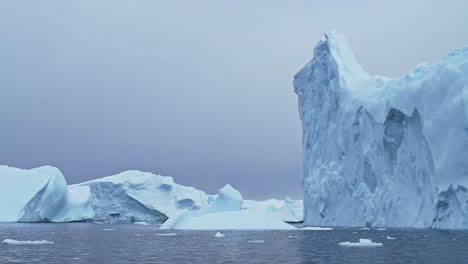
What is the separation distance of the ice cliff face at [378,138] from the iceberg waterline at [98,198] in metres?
8.95

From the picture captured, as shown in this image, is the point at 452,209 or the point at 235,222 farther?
the point at 235,222

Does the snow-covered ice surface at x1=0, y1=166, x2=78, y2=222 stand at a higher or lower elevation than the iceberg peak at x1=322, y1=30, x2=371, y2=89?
lower

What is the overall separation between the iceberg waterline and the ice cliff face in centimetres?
895

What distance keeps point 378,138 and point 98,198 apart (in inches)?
1507

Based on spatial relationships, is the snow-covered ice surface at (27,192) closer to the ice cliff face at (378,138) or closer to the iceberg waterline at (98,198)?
the iceberg waterline at (98,198)

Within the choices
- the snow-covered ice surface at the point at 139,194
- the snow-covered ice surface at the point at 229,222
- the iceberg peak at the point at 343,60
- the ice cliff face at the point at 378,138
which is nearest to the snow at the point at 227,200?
the ice cliff face at the point at 378,138

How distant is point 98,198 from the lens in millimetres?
65688

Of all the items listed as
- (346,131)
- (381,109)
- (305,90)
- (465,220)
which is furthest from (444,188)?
(305,90)

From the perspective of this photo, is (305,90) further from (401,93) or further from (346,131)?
(401,93)

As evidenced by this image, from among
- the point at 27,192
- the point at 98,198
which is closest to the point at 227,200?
the point at 27,192

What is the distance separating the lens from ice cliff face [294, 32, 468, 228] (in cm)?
3014

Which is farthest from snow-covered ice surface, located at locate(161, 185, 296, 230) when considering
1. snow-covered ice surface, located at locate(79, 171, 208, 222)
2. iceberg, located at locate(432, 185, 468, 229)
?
snow-covered ice surface, located at locate(79, 171, 208, 222)

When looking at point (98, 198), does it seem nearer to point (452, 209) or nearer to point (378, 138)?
point (378, 138)

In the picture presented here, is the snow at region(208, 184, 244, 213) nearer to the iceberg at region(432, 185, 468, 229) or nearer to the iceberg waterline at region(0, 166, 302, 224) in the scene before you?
the iceberg waterline at region(0, 166, 302, 224)
